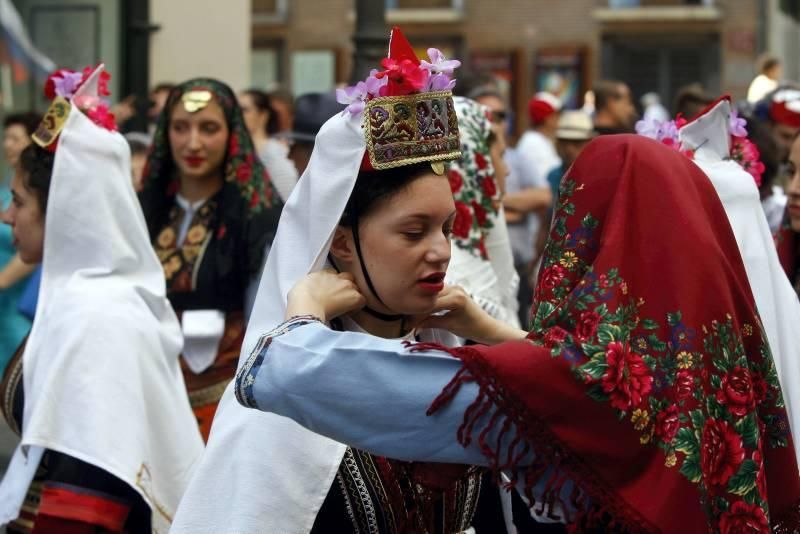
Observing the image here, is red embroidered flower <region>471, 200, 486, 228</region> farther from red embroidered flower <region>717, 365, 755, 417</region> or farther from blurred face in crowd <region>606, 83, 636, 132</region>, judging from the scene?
blurred face in crowd <region>606, 83, 636, 132</region>

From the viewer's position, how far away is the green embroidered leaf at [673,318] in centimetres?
234

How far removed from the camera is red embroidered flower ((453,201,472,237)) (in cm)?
543

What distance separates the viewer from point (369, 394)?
239 cm

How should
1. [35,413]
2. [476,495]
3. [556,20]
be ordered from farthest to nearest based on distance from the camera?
[556,20] < [35,413] < [476,495]

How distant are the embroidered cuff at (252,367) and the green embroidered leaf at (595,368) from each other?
0.49 metres

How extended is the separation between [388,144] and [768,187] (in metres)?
3.68

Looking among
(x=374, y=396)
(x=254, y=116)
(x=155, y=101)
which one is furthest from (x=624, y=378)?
(x=155, y=101)

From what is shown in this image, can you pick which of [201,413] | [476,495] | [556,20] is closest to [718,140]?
[476,495]

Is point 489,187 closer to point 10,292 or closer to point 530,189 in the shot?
point 10,292

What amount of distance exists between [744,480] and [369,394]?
0.60m

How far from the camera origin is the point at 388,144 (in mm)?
2789

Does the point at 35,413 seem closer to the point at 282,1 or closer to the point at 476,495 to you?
the point at 476,495

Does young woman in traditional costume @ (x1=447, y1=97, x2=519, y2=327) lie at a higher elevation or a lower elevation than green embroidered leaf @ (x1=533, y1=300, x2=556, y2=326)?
lower

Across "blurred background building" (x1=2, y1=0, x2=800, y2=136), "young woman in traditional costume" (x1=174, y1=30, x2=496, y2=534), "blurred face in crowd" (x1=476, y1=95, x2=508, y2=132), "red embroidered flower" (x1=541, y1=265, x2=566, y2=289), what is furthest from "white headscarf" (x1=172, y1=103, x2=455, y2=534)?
"blurred background building" (x1=2, y1=0, x2=800, y2=136)
